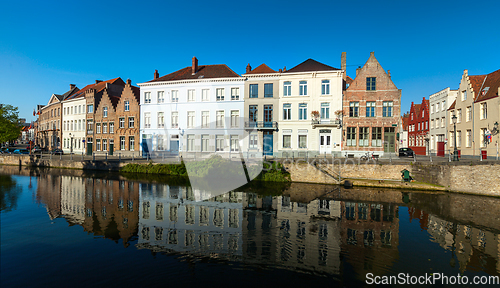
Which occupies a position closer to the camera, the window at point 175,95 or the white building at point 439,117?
the white building at point 439,117

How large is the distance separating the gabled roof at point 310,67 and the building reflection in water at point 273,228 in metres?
16.1

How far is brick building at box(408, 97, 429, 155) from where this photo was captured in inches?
1486

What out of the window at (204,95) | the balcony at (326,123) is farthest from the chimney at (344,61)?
the window at (204,95)

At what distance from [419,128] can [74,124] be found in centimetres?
6178

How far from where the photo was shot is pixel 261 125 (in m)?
28.9

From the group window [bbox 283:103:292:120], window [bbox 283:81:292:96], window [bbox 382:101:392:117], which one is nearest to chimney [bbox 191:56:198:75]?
window [bbox 283:81:292:96]

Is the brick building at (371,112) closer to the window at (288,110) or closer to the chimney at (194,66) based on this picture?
the window at (288,110)

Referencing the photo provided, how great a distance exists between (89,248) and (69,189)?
13.1 meters

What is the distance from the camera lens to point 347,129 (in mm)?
27297

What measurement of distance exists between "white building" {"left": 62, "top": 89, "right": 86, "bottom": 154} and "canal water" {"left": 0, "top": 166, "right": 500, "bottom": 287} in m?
28.3

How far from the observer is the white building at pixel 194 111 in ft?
100

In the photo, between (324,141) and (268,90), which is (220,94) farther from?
(324,141)

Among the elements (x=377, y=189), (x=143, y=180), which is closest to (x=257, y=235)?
(x=377, y=189)

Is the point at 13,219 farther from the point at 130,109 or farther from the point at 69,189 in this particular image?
the point at 130,109
